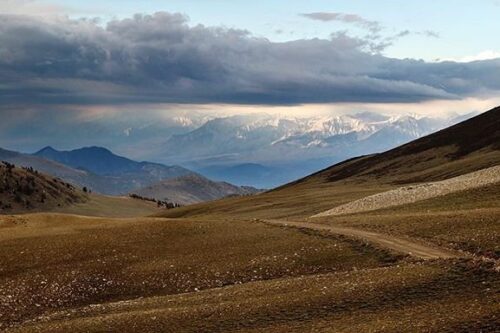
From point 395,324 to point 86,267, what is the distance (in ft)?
110

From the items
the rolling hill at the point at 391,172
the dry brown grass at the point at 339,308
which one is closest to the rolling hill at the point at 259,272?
the dry brown grass at the point at 339,308

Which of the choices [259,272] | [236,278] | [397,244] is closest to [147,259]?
[236,278]

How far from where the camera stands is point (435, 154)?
165875 mm

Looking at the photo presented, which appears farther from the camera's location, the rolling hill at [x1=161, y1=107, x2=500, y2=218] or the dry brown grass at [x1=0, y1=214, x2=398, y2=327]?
the rolling hill at [x1=161, y1=107, x2=500, y2=218]

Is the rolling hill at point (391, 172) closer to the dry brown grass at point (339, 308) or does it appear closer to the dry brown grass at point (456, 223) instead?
the dry brown grass at point (456, 223)

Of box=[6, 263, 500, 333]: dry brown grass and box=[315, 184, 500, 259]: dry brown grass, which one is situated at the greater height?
box=[315, 184, 500, 259]: dry brown grass

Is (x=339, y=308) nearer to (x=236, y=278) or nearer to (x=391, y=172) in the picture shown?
(x=236, y=278)

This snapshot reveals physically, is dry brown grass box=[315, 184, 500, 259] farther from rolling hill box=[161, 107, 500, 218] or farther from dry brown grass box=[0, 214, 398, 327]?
rolling hill box=[161, 107, 500, 218]

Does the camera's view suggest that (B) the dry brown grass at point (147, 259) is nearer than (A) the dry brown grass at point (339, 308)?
No

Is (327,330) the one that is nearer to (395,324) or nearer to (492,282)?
(395,324)

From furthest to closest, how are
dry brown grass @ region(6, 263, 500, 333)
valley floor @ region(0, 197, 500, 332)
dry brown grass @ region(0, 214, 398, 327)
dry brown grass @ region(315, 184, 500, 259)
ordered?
1. dry brown grass @ region(0, 214, 398, 327)
2. dry brown grass @ region(315, 184, 500, 259)
3. valley floor @ region(0, 197, 500, 332)
4. dry brown grass @ region(6, 263, 500, 333)

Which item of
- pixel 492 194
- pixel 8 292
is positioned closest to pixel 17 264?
pixel 8 292

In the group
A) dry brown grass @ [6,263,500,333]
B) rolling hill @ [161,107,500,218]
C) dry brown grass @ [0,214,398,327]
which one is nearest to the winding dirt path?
dry brown grass @ [0,214,398,327]

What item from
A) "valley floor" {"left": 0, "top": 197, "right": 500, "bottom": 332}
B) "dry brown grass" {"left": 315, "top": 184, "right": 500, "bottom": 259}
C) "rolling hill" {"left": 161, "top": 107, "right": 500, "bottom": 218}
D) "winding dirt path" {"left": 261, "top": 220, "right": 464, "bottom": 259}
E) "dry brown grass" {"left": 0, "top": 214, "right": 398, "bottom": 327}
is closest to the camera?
"valley floor" {"left": 0, "top": 197, "right": 500, "bottom": 332}
